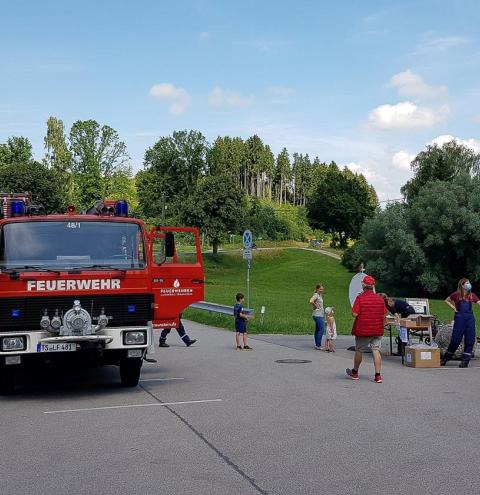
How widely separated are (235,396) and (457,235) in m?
46.8

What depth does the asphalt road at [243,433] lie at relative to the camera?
20.6 feet

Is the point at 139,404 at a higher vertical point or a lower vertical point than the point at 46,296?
lower

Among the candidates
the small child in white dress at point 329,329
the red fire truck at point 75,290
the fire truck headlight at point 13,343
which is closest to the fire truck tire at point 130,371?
the red fire truck at point 75,290

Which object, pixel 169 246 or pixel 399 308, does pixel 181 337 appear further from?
pixel 169 246

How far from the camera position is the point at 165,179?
368 ft

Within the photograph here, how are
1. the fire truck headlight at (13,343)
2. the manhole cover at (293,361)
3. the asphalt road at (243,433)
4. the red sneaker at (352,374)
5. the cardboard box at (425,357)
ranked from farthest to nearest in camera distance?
the manhole cover at (293,361), the cardboard box at (425,357), the red sneaker at (352,374), the fire truck headlight at (13,343), the asphalt road at (243,433)

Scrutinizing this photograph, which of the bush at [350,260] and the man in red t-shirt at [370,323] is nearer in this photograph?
the man in red t-shirt at [370,323]

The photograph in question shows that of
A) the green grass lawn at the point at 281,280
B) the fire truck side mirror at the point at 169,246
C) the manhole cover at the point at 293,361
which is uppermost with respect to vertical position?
the fire truck side mirror at the point at 169,246

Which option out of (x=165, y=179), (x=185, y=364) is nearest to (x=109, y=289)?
(x=185, y=364)

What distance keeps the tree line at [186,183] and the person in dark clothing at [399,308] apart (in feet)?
202

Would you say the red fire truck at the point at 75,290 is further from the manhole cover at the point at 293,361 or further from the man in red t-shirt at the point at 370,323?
the manhole cover at the point at 293,361

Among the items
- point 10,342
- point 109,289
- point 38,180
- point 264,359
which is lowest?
point 264,359

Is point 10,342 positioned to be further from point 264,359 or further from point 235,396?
point 264,359

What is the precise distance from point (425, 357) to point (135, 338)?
6137 mm
